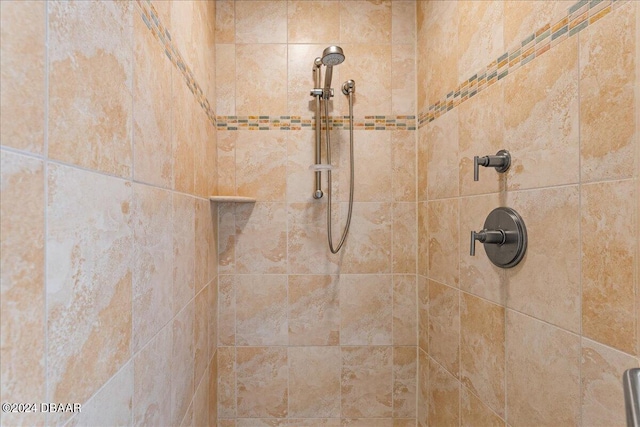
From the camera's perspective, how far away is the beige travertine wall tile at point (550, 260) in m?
0.82

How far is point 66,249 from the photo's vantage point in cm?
49

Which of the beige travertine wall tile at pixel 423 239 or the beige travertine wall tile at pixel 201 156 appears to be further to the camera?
the beige travertine wall tile at pixel 423 239

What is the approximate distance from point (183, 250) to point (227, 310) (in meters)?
0.72

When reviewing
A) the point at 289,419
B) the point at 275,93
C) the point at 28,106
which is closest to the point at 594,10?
the point at 28,106

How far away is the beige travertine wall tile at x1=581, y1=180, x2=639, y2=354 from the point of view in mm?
685

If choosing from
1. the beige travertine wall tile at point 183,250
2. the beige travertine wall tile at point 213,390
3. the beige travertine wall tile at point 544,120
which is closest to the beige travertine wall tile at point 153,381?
the beige travertine wall tile at point 183,250

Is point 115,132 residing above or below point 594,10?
below

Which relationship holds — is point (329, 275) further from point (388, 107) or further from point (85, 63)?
point (85, 63)

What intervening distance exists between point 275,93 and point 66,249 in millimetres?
1408

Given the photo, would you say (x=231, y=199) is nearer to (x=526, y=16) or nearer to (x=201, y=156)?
(x=201, y=156)

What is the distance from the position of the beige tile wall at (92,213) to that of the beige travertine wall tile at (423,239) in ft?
3.60

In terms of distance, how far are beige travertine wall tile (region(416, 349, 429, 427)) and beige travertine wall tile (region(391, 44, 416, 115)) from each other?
48.6 inches

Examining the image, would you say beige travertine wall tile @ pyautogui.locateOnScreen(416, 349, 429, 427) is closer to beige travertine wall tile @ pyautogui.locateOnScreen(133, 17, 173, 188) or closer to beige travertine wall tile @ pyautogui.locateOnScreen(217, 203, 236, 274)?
beige travertine wall tile @ pyautogui.locateOnScreen(217, 203, 236, 274)

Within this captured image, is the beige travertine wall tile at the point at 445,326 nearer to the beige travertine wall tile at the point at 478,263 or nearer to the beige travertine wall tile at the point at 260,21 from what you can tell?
the beige travertine wall tile at the point at 478,263
